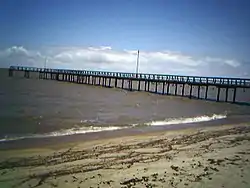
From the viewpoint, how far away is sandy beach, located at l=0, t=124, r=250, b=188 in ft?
19.5

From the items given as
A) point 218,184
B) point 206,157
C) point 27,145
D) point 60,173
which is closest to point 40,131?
point 27,145

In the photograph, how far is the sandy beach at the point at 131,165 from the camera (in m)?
5.94

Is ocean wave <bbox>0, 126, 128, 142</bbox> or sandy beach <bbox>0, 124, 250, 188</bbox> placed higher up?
sandy beach <bbox>0, 124, 250, 188</bbox>

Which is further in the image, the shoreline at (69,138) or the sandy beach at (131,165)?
the shoreline at (69,138)

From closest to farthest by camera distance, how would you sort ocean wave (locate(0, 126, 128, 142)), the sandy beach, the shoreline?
the sandy beach → the shoreline → ocean wave (locate(0, 126, 128, 142))

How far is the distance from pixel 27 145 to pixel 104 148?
3.01 metres

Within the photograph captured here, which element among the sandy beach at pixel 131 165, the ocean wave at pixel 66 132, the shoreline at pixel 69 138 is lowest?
the ocean wave at pixel 66 132

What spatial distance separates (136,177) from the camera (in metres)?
6.17

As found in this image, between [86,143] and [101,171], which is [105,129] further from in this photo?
[101,171]

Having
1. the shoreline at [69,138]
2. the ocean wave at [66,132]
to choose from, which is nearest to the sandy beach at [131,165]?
the shoreline at [69,138]

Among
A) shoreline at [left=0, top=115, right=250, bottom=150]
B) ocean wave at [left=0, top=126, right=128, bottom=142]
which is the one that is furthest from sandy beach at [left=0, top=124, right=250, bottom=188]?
ocean wave at [left=0, top=126, right=128, bottom=142]

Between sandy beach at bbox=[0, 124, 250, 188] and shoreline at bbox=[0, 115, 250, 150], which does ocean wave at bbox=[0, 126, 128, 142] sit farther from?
sandy beach at bbox=[0, 124, 250, 188]

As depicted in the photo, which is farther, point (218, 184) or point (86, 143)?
point (86, 143)

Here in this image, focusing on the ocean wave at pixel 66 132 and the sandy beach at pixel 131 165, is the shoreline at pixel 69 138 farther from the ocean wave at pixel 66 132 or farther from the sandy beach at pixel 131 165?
the sandy beach at pixel 131 165
